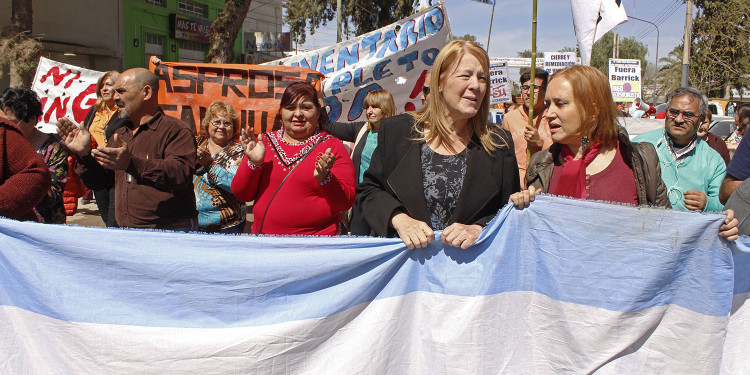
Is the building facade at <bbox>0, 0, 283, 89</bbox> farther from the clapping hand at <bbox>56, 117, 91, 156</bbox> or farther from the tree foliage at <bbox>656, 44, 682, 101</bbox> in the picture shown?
the tree foliage at <bbox>656, 44, 682, 101</bbox>

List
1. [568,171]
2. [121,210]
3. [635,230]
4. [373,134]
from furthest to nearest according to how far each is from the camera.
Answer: [373,134] → [121,210] → [568,171] → [635,230]

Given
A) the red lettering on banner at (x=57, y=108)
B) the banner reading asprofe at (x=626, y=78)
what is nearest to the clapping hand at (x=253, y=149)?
the red lettering on banner at (x=57, y=108)

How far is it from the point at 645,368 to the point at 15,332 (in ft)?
8.04

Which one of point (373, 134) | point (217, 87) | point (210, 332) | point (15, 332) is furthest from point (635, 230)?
point (217, 87)

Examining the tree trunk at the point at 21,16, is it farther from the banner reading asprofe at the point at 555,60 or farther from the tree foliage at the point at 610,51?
the tree foliage at the point at 610,51

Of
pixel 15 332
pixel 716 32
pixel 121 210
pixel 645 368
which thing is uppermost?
pixel 716 32

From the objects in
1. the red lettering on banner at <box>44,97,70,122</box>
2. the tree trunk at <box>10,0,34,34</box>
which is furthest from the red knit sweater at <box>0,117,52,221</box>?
the tree trunk at <box>10,0,34,34</box>

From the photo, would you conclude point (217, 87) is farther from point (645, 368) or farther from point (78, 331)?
point (645, 368)

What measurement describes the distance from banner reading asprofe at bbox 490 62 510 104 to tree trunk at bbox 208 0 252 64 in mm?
5280

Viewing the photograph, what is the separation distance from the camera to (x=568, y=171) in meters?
2.50

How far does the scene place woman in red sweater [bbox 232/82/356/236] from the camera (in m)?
2.93

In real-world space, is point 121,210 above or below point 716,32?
below

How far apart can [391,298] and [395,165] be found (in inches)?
22.0

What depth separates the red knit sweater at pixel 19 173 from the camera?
2.62 m
